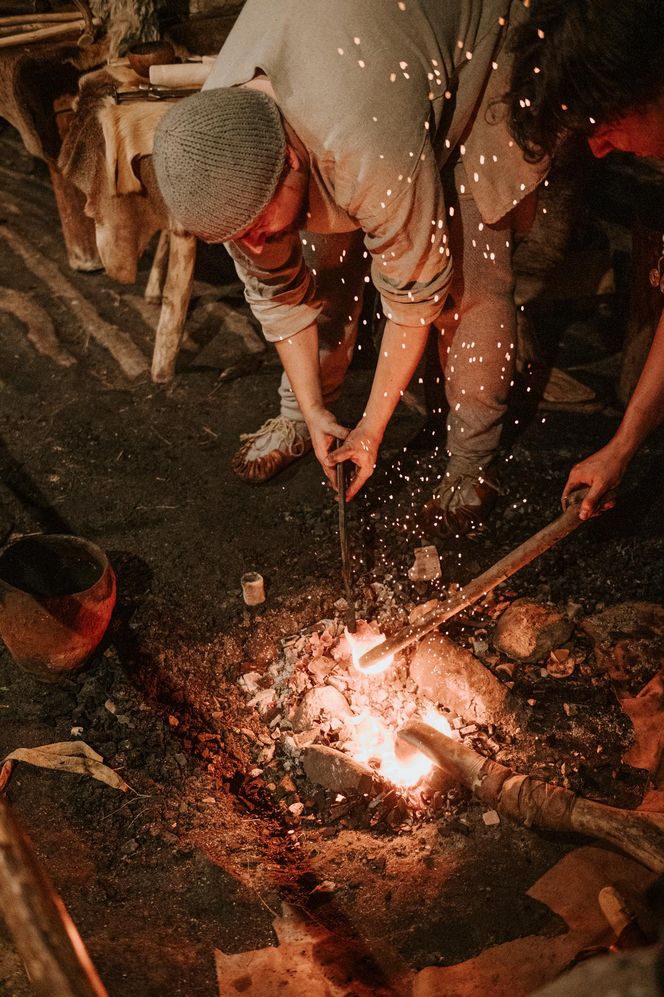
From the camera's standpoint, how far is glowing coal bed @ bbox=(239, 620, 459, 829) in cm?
281

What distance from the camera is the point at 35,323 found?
18.1 ft

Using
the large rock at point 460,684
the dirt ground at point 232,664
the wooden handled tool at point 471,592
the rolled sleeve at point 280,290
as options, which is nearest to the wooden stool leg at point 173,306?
the dirt ground at point 232,664

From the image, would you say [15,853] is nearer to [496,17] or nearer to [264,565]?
[264,565]

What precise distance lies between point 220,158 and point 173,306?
2761 millimetres

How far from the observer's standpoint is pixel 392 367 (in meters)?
3.09

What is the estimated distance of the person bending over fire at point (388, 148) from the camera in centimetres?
226

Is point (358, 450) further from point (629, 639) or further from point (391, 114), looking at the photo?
point (629, 639)

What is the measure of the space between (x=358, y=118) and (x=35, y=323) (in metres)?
3.85

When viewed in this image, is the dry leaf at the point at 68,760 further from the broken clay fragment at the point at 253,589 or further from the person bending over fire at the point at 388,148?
the person bending over fire at the point at 388,148

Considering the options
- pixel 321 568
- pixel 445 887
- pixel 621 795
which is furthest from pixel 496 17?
pixel 445 887

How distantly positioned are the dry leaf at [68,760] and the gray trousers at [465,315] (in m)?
2.14

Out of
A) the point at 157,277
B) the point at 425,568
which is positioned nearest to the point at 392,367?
the point at 425,568

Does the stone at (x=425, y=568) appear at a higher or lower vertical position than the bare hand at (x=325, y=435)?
lower

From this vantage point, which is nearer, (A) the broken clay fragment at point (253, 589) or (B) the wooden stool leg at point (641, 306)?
(A) the broken clay fragment at point (253, 589)
